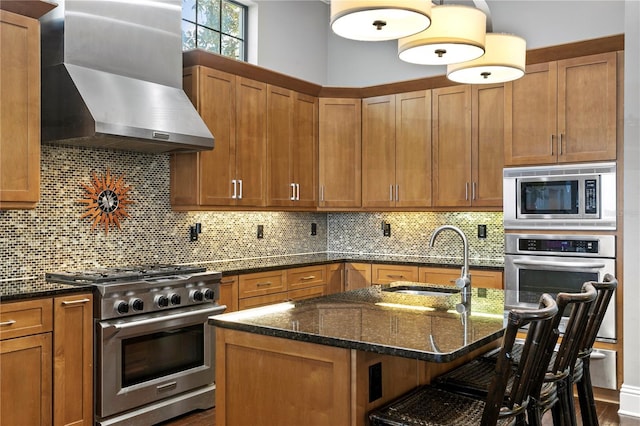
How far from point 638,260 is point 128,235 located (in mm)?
3714

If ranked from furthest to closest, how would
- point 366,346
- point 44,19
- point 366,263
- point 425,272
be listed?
point 366,263 < point 425,272 < point 44,19 < point 366,346

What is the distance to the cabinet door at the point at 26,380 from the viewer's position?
3021 mm

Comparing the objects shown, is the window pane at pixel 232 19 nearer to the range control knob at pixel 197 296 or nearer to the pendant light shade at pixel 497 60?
the range control knob at pixel 197 296

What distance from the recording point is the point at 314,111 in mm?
5688

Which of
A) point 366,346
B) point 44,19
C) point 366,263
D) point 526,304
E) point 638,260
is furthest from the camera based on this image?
point 366,263

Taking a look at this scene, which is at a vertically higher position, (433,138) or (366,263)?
(433,138)

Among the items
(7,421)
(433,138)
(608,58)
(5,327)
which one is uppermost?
(608,58)

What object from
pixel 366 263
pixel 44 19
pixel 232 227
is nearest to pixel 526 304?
pixel 366 263

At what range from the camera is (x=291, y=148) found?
5410mm

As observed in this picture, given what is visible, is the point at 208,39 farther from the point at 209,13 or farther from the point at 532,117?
the point at 532,117

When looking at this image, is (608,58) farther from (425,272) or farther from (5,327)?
(5,327)

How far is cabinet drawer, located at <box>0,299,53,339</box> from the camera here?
3.00 m

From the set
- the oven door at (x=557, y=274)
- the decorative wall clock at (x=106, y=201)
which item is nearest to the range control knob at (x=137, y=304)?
the decorative wall clock at (x=106, y=201)

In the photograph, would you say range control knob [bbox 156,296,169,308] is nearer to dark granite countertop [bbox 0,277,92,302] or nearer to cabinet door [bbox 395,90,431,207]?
dark granite countertop [bbox 0,277,92,302]
